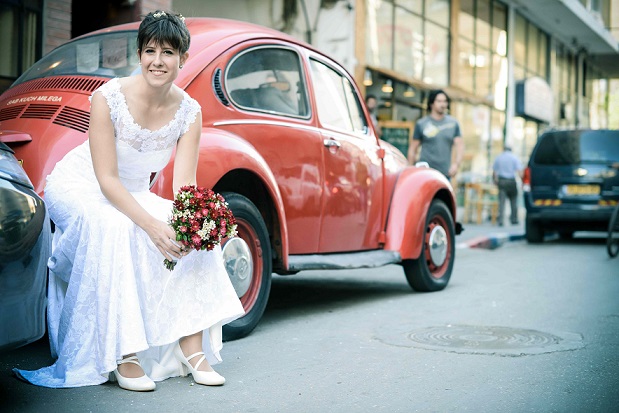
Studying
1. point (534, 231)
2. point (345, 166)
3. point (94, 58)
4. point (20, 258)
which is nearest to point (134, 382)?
point (20, 258)

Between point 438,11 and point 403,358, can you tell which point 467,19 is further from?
point 403,358

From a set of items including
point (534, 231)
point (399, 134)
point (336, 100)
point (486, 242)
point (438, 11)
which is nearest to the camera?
point (336, 100)

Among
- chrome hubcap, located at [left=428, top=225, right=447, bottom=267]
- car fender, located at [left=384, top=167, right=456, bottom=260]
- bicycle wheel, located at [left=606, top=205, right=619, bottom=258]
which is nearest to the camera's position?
car fender, located at [left=384, top=167, right=456, bottom=260]

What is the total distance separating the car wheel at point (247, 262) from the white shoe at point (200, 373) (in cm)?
101

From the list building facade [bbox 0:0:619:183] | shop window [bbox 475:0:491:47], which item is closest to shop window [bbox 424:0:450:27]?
building facade [bbox 0:0:619:183]

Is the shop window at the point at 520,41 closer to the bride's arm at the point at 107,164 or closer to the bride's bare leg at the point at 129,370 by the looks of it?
the bride's arm at the point at 107,164

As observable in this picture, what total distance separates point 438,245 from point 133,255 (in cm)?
441

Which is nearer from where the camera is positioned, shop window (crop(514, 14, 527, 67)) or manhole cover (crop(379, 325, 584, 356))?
manhole cover (crop(379, 325, 584, 356))

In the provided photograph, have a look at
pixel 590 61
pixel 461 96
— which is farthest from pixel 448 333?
pixel 590 61

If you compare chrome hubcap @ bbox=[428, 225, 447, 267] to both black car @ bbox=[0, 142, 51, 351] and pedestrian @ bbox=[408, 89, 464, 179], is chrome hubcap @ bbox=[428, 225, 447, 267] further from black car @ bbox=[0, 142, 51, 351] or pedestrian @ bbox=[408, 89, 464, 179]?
black car @ bbox=[0, 142, 51, 351]

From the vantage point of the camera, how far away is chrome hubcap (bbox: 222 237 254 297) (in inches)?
202

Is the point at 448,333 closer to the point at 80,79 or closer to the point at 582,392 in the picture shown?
the point at 582,392

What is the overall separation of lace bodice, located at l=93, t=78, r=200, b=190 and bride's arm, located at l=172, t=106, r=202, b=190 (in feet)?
0.11

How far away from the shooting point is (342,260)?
20.9 ft
